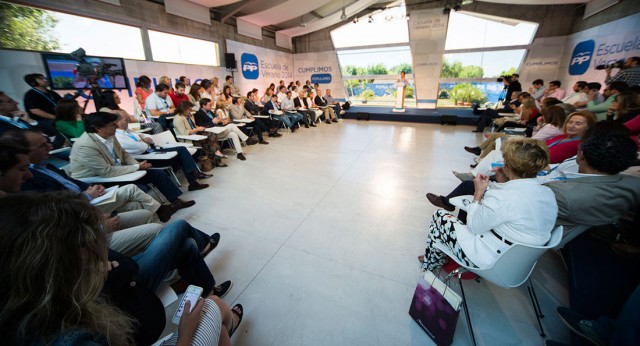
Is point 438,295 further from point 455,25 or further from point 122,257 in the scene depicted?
point 455,25

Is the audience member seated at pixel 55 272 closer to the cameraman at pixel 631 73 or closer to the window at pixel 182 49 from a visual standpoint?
the cameraman at pixel 631 73

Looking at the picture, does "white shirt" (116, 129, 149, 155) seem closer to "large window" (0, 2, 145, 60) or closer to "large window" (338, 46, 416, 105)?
"large window" (0, 2, 145, 60)

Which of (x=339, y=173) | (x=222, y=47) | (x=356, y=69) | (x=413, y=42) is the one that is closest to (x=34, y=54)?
(x=222, y=47)

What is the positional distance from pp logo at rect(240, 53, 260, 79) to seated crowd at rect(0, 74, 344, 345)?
6.07m

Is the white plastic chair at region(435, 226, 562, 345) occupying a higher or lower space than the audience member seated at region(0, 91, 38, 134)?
lower

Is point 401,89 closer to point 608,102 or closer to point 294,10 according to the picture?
point 294,10

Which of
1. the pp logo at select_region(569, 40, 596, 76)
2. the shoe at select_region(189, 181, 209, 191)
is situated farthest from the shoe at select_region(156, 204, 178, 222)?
the pp logo at select_region(569, 40, 596, 76)

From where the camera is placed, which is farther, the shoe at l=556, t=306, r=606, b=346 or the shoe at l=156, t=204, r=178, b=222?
the shoe at l=156, t=204, r=178, b=222

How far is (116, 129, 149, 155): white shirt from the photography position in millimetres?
2674

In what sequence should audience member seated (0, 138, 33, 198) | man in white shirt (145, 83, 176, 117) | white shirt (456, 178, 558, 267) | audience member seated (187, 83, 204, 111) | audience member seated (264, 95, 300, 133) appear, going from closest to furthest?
white shirt (456, 178, 558, 267) < audience member seated (0, 138, 33, 198) < man in white shirt (145, 83, 176, 117) < audience member seated (187, 83, 204, 111) < audience member seated (264, 95, 300, 133)

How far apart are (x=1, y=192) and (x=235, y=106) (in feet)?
14.5

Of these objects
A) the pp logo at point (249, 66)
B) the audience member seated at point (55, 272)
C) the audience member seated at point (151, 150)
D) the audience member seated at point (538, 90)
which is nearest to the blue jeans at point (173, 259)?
the audience member seated at point (55, 272)

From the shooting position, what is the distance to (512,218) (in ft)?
3.78

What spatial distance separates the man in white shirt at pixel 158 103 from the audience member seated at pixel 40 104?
1.21 meters
